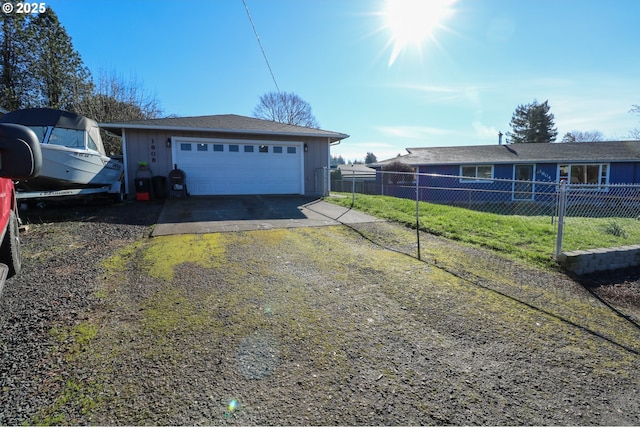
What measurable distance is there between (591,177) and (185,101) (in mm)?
27720

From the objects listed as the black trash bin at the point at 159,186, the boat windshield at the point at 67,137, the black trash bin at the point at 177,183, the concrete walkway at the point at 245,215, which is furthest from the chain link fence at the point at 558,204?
the boat windshield at the point at 67,137

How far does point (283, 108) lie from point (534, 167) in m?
26.0

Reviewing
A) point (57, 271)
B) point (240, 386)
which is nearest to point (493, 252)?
point (240, 386)

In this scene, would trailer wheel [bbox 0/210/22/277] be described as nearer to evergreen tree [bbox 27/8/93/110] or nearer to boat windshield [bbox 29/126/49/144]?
boat windshield [bbox 29/126/49/144]

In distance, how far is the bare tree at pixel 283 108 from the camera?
118 ft

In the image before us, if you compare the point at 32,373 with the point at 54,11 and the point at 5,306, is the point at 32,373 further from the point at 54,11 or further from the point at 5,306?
the point at 54,11

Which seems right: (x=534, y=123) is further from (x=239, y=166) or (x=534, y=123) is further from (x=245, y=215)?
(x=245, y=215)

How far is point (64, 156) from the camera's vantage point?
7.37m

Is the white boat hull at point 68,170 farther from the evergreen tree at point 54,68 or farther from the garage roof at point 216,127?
the evergreen tree at point 54,68

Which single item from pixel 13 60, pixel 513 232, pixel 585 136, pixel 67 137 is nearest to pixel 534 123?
pixel 585 136

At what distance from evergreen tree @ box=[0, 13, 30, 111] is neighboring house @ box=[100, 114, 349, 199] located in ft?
43.0

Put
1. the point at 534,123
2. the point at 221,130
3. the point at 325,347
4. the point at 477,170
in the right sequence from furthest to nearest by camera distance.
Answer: the point at 534,123
the point at 477,170
the point at 221,130
the point at 325,347

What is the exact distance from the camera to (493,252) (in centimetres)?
528

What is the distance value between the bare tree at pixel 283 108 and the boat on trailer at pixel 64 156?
28.3 metres
